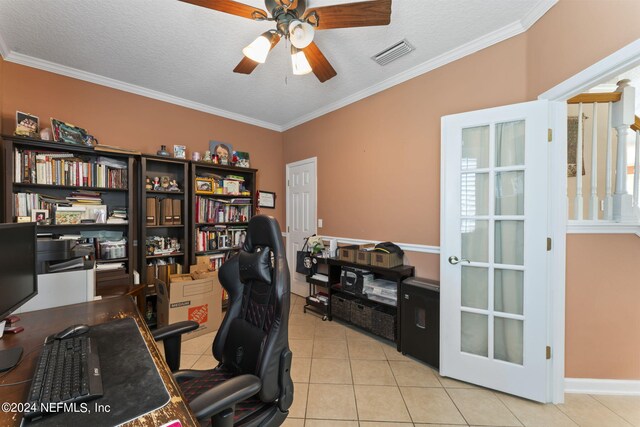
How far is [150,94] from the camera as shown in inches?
119

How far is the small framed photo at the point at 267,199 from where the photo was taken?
4.03 m

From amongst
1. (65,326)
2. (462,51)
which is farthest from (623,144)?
(65,326)

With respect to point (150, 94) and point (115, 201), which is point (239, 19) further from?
point (115, 201)

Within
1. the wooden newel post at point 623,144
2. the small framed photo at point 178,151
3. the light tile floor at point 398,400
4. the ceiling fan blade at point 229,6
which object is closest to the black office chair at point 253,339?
the light tile floor at point 398,400

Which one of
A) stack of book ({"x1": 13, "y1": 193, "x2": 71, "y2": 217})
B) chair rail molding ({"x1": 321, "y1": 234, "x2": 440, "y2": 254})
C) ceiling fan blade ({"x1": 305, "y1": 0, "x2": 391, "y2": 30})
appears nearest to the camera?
ceiling fan blade ({"x1": 305, "y1": 0, "x2": 391, "y2": 30})

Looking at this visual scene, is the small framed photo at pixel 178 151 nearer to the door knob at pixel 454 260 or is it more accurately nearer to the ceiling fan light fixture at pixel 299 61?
the ceiling fan light fixture at pixel 299 61

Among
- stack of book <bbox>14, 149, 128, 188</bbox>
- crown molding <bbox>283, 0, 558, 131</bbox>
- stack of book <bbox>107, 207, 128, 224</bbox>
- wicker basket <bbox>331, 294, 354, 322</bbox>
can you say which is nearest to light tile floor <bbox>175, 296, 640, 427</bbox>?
wicker basket <bbox>331, 294, 354, 322</bbox>

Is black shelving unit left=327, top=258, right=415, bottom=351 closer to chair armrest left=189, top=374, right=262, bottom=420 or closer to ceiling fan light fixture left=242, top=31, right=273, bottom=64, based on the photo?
chair armrest left=189, top=374, right=262, bottom=420

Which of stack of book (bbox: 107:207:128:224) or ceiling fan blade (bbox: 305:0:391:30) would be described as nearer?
ceiling fan blade (bbox: 305:0:391:30)

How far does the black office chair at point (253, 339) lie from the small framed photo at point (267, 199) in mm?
2631

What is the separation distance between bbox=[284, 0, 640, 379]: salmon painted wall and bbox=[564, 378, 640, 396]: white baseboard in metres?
0.05

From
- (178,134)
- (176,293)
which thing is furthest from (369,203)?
(178,134)

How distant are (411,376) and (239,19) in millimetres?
3176

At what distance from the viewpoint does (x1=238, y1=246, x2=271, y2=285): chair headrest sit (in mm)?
1280
